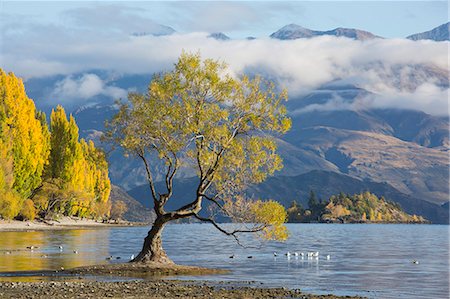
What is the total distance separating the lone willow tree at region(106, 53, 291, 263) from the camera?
2263 inches

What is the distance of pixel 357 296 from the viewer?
1795 inches

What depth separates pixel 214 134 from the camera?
186ft

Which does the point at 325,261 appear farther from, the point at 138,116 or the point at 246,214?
the point at 138,116

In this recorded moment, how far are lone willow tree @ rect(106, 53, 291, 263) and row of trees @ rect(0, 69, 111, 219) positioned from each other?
75.0 metres

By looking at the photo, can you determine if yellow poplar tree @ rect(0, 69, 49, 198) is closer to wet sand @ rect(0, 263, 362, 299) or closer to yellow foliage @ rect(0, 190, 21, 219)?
yellow foliage @ rect(0, 190, 21, 219)

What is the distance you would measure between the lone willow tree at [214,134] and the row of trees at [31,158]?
7505cm

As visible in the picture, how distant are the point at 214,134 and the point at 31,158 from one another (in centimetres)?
9446

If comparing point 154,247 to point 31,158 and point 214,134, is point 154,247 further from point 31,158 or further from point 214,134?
point 31,158

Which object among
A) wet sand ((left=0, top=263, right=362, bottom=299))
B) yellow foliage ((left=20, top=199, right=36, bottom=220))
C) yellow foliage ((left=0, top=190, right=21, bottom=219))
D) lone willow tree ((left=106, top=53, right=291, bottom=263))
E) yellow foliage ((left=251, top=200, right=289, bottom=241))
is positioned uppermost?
lone willow tree ((left=106, top=53, right=291, bottom=263))

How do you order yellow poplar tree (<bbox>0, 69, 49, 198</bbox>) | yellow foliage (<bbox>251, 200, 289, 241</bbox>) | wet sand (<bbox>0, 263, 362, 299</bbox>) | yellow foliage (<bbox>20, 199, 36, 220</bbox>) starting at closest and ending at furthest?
wet sand (<bbox>0, 263, 362, 299</bbox>) → yellow foliage (<bbox>251, 200, 289, 241</bbox>) → yellow poplar tree (<bbox>0, 69, 49, 198</bbox>) → yellow foliage (<bbox>20, 199, 36, 220</bbox>)

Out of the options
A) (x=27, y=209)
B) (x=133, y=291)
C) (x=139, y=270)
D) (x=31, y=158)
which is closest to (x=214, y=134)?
(x=139, y=270)

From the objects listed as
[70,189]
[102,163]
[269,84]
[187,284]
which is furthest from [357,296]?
[70,189]

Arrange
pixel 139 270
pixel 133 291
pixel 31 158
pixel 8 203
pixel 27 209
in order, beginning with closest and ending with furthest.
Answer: pixel 133 291
pixel 139 270
pixel 8 203
pixel 31 158
pixel 27 209

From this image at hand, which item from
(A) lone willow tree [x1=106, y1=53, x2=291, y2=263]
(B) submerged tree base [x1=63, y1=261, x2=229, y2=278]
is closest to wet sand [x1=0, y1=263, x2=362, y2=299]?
(B) submerged tree base [x1=63, y1=261, x2=229, y2=278]
